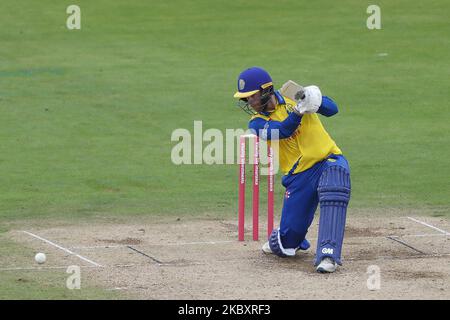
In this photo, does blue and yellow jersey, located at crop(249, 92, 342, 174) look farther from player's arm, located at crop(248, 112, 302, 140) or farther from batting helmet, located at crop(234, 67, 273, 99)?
batting helmet, located at crop(234, 67, 273, 99)

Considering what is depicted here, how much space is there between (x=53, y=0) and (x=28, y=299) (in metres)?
22.6

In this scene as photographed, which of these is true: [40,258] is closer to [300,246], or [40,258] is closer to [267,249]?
[267,249]

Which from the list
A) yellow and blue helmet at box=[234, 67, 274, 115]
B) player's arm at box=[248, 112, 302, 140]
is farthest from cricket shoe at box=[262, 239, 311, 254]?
yellow and blue helmet at box=[234, 67, 274, 115]

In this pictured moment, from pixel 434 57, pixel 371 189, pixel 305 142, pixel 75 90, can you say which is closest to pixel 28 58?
pixel 75 90

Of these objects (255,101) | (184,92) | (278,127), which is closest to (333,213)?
(278,127)

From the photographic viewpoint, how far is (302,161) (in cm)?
1203

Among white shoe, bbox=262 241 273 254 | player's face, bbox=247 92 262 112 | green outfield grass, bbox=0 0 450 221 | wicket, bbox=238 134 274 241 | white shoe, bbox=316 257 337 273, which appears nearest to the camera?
white shoe, bbox=316 257 337 273

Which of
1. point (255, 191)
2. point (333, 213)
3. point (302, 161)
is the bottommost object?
point (333, 213)

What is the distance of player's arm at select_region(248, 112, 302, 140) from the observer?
11578 millimetres

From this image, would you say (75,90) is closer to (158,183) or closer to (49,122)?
(49,122)

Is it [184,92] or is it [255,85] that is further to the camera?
[184,92]

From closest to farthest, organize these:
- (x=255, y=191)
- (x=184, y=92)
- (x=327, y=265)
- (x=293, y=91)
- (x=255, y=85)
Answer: (x=327, y=265)
(x=293, y=91)
(x=255, y=85)
(x=255, y=191)
(x=184, y=92)

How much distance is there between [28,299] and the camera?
10.4 m

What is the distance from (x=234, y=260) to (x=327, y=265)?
112 centimetres
